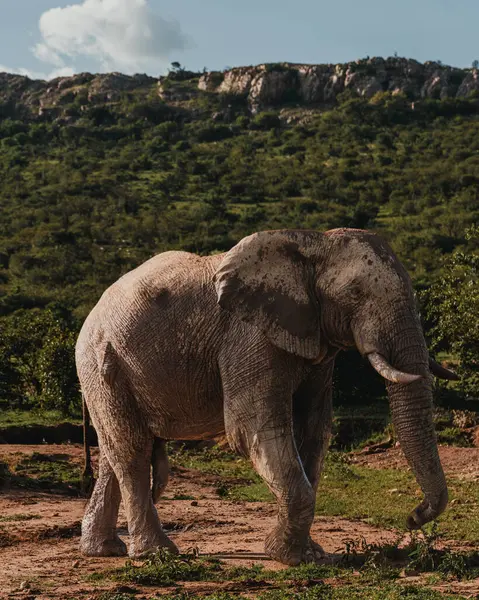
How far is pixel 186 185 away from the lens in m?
80.1

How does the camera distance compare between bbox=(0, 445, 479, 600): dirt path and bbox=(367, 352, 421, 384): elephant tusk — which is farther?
bbox=(0, 445, 479, 600): dirt path

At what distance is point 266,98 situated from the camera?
116 metres

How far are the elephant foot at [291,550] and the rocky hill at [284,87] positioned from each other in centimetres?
10208

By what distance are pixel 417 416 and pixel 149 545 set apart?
3.47 meters

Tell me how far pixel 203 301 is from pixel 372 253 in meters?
1.82

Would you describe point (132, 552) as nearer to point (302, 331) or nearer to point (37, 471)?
point (302, 331)

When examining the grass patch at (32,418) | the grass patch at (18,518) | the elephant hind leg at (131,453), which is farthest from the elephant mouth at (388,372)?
the grass patch at (32,418)

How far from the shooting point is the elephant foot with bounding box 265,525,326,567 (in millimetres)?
9656

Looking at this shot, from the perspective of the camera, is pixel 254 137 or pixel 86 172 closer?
pixel 86 172

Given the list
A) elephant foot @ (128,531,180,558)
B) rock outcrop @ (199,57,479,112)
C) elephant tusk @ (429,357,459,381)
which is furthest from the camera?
rock outcrop @ (199,57,479,112)

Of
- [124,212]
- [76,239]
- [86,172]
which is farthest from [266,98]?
[76,239]

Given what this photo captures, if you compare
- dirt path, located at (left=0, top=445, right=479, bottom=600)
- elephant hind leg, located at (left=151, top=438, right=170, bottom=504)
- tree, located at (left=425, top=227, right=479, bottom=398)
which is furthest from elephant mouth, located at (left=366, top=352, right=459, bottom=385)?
tree, located at (left=425, top=227, right=479, bottom=398)

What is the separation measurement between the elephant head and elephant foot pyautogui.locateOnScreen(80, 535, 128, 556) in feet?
11.3

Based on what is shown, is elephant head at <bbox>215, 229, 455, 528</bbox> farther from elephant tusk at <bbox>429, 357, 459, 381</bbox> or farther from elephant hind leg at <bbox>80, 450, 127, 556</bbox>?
elephant hind leg at <bbox>80, 450, 127, 556</bbox>
